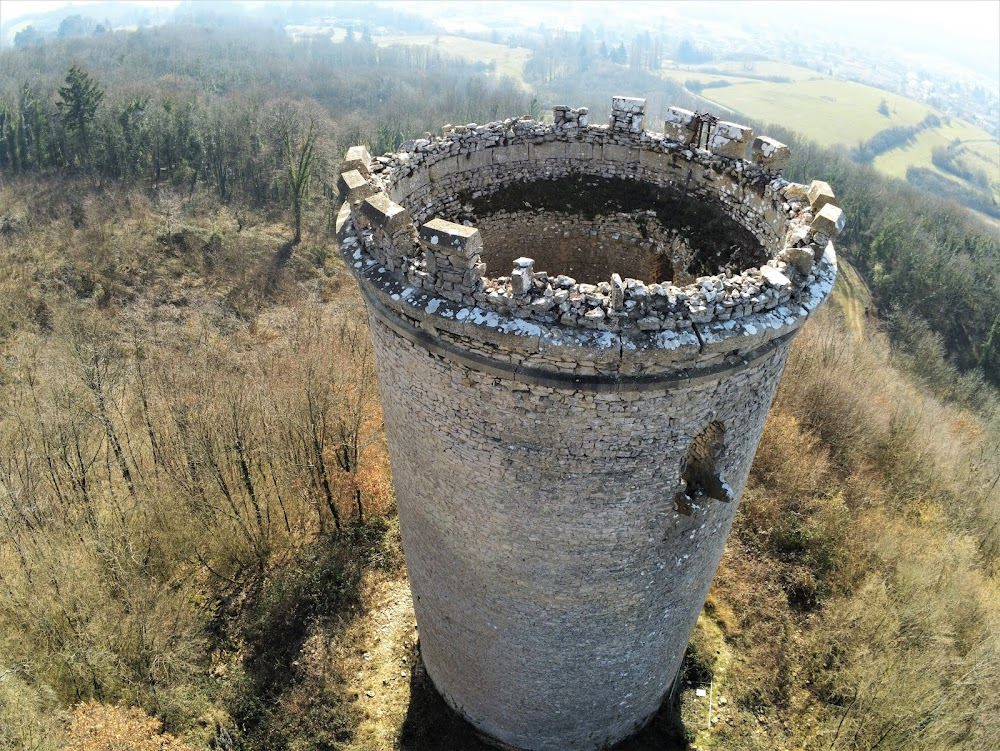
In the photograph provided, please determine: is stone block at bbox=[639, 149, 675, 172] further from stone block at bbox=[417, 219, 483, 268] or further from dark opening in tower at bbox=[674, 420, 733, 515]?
stone block at bbox=[417, 219, 483, 268]

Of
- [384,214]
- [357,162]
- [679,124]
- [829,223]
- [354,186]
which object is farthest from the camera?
[679,124]

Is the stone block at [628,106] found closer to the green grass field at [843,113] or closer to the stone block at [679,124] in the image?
the stone block at [679,124]

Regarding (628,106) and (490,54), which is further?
(490,54)

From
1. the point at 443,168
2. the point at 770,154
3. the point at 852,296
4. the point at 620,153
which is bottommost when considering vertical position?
the point at 852,296

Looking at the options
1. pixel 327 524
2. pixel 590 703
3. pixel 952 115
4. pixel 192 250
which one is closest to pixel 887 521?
pixel 590 703

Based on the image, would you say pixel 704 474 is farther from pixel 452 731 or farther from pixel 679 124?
pixel 452 731

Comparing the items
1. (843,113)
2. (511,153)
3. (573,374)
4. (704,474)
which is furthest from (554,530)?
(843,113)
